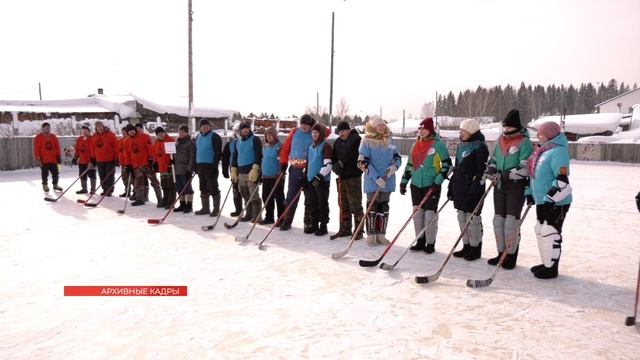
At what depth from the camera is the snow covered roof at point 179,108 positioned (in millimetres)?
30062

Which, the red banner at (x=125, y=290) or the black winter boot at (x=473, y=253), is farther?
the black winter boot at (x=473, y=253)

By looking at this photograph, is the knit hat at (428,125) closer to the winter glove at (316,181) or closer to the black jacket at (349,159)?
the black jacket at (349,159)

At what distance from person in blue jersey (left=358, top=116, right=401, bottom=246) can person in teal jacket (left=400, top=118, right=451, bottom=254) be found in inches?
11.5

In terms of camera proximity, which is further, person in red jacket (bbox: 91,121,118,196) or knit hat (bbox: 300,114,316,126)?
person in red jacket (bbox: 91,121,118,196)

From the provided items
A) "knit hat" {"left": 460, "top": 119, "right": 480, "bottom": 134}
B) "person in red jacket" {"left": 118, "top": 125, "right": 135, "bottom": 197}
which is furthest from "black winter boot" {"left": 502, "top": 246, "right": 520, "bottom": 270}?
"person in red jacket" {"left": 118, "top": 125, "right": 135, "bottom": 197}

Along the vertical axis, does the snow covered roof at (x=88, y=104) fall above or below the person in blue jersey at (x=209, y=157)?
above

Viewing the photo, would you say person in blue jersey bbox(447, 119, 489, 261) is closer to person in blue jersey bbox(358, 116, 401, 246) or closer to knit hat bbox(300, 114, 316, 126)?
person in blue jersey bbox(358, 116, 401, 246)

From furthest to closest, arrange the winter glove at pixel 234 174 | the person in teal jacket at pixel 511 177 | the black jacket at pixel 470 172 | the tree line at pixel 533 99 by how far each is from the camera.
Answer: the tree line at pixel 533 99, the winter glove at pixel 234 174, the black jacket at pixel 470 172, the person in teal jacket at pixel 511 177

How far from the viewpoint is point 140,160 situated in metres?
9.12

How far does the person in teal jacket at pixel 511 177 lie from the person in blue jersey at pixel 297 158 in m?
2.84

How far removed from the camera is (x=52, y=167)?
10656 millimetres

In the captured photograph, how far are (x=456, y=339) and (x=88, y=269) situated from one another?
4.01 metres

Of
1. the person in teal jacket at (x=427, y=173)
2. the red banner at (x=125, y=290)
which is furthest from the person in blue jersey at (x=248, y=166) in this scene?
the red banner at (x=125, y=290)

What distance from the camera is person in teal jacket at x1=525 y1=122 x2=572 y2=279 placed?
4.52m
